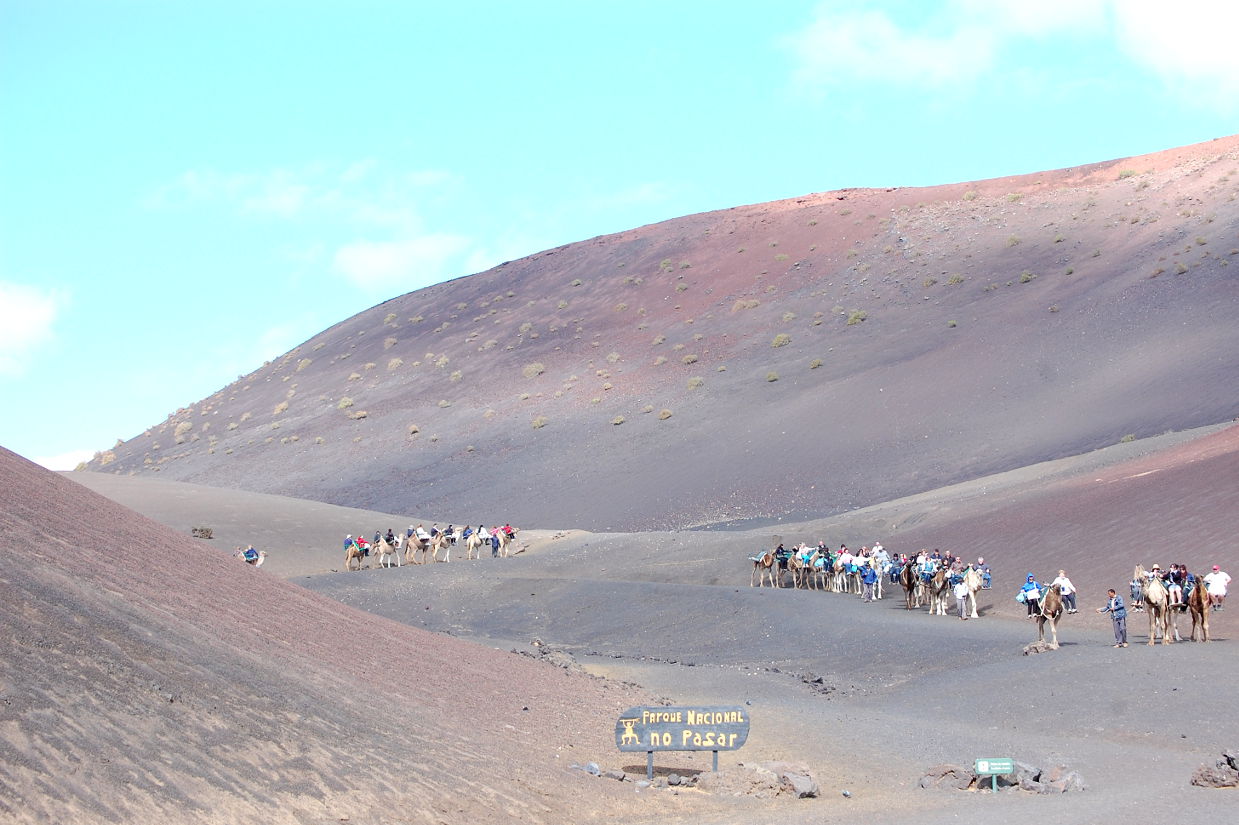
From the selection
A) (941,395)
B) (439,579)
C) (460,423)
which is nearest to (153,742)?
(439,579)

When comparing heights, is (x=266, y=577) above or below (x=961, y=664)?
above

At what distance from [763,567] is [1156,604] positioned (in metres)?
17.4

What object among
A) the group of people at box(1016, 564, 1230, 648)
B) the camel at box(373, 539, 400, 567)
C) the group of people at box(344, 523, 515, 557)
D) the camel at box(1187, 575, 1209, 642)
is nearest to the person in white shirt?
the group of people at box(1016, 564, 1230, 648)

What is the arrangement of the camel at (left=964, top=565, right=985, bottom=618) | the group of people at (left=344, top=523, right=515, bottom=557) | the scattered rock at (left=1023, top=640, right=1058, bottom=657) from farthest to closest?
the group of people at (left=344, top=523, right=515, bottom=557), the camel at (left=964, top=565, right=985, bottom=618), the scattered rock at (left=1023, top=640, right=1058, bottom=657)

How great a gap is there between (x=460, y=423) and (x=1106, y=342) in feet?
126

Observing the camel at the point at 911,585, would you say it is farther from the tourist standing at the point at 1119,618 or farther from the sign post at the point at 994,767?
the sign post at the point at 994,767

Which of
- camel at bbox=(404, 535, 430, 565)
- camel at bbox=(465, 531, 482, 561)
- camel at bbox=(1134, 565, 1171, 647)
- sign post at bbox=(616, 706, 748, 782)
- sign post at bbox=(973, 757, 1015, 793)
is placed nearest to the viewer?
sign post at bbox=(973, 757, 1015, 793)

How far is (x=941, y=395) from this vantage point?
66.9 metres

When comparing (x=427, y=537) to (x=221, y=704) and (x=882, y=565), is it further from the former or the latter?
(x=221, y=704)

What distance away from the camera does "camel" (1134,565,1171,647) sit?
25344mm

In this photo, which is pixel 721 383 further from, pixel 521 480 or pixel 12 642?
pixel 12 642

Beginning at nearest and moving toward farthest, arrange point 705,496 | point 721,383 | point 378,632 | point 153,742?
point 153,742 → point 378,632 → point 705,496 → point 721,383

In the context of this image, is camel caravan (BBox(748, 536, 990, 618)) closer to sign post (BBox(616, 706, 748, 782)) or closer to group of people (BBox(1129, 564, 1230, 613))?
group of people (BBox(1129, 564, 1230, 613))

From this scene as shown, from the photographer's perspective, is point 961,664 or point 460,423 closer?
point 961,664
